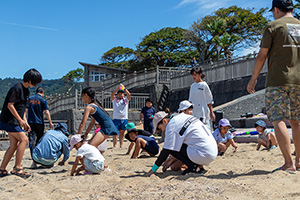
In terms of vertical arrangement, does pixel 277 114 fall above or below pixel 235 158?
above

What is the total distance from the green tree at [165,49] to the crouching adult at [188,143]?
3711cm

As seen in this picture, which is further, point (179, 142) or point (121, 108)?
point (121, 108)

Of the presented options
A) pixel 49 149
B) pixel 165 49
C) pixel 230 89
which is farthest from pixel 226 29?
pixel 49 149

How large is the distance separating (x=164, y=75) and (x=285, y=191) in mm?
20528

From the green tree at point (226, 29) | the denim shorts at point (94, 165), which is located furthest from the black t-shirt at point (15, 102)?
the green tree at point (226, 29)

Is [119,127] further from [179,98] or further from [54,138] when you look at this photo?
[179,98]

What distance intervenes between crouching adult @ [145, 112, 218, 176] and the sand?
218 mm

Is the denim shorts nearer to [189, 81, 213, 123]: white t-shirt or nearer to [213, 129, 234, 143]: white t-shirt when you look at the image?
[189, 81, 213, 123]: white t-shirt

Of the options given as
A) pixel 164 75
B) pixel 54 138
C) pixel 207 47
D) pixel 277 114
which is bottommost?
pixel 54 138

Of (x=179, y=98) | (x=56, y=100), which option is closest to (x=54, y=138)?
(x=179, y=98)

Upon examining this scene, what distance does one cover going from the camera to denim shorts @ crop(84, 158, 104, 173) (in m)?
4.72

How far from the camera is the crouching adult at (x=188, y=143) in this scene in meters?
4.20

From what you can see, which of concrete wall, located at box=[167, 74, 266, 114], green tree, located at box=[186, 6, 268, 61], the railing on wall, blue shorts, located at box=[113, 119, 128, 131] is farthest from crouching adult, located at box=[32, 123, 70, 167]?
green tree, located at box=[186, 6, 268, 61]

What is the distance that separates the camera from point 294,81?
12.4ft
